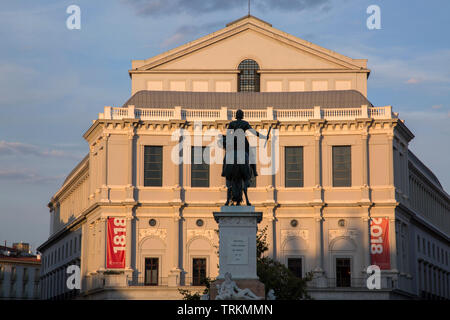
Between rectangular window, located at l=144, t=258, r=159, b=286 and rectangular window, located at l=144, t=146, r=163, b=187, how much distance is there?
661 cm

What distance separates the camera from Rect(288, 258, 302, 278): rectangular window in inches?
3642

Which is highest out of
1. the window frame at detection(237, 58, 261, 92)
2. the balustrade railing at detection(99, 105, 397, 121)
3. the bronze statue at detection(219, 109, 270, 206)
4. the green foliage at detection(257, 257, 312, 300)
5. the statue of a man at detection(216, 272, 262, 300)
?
the window frame at detection(237, 58, 261, 92)

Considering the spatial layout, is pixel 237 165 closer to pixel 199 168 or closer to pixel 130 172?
pixel 130 172

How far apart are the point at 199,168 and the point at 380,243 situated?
55.3 ft

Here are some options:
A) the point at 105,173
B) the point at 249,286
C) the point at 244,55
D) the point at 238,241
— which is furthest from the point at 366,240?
the point at 249,286

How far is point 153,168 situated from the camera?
94.3 m

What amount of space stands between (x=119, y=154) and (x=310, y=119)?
16.8 meters

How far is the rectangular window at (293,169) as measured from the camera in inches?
3708

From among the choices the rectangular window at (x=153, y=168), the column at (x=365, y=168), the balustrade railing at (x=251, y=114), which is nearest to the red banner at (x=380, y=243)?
the column at (x=365, y=168)

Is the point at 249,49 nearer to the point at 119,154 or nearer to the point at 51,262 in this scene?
the point at 119,154

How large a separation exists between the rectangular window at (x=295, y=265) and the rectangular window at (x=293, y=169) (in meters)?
6.42

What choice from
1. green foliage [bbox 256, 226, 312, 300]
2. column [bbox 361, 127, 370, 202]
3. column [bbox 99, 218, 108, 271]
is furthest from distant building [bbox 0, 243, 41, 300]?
green foliage [bbox 256, 226, 312, 300]

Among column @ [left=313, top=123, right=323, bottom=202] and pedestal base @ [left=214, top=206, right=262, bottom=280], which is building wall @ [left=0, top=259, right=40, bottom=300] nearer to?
column @ [left=313, top=123, right=323, bottom=202]
